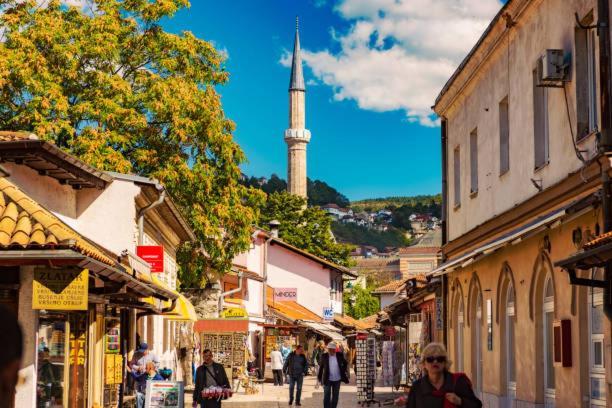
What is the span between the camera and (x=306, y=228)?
8362 cm

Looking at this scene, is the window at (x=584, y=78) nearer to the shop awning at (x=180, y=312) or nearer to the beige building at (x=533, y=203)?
the beige building at (x=533, y=203)

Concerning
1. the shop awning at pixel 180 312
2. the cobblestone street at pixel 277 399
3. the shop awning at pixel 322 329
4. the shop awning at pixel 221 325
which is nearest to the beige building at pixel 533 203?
the cobblestone street at pixel 277 399

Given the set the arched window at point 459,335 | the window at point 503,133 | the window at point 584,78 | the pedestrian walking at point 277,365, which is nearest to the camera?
the window at point 584,78

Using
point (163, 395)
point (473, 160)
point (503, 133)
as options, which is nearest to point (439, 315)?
point (473, 160)

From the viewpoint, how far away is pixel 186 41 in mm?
37625

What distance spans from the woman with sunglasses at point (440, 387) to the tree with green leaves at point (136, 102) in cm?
2668

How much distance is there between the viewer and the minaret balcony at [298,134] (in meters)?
129

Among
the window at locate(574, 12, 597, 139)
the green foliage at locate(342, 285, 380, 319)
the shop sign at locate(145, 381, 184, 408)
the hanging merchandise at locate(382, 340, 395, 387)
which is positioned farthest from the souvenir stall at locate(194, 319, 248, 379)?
the green foliage at locate(342, 285, 380, 319)

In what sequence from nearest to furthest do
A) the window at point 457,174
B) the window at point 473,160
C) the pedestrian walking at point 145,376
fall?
the pedestrian walking at point 145,376 → the window at point 473,160 → the window at point 457,174

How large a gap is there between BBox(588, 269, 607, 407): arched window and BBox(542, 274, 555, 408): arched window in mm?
2446

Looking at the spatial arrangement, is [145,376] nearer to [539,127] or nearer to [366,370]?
[366,370]

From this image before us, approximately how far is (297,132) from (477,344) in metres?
105

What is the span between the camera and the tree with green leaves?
3484cm

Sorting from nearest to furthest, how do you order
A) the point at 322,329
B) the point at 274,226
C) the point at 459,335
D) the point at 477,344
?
the point at 477,344, the point at 459,335, the point at 322,329, the point at 274,226
